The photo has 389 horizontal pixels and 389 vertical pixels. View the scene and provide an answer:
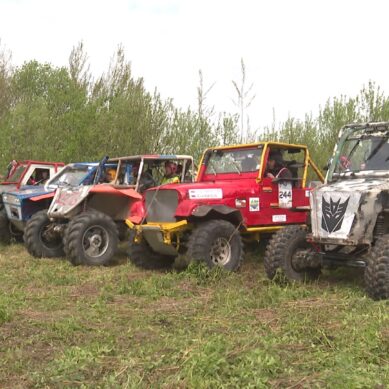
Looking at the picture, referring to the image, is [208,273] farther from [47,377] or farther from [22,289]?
[47,377]

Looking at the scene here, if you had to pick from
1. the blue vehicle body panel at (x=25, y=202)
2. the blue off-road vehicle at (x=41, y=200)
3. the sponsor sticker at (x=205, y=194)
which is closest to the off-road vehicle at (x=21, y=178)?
the blue off-road vehicle at (x=41, y=200)

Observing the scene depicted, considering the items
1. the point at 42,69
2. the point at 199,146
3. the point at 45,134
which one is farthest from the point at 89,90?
the point at 199,146

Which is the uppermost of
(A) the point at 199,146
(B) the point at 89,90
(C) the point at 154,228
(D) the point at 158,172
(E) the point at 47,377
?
(B) the point at 89,90

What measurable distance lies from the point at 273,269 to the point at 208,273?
34.1 inches

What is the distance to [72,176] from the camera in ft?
34.4

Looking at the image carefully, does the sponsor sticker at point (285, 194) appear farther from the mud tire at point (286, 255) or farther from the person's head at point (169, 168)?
the person's head at point (169, 168)

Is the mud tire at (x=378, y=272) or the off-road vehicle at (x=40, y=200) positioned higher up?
the off-road vehicle at (x=40, y=200)

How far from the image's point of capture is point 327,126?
15.6 m

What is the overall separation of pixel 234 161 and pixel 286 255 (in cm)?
231

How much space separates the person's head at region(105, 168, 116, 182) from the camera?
10087 millimetres

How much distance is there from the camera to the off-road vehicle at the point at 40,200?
30.9 ft

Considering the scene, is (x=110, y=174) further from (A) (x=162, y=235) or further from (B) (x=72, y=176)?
(A) (x=162, y=235)

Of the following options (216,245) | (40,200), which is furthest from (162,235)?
(40,200)

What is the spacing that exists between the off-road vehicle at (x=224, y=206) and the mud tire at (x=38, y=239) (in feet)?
6.30
